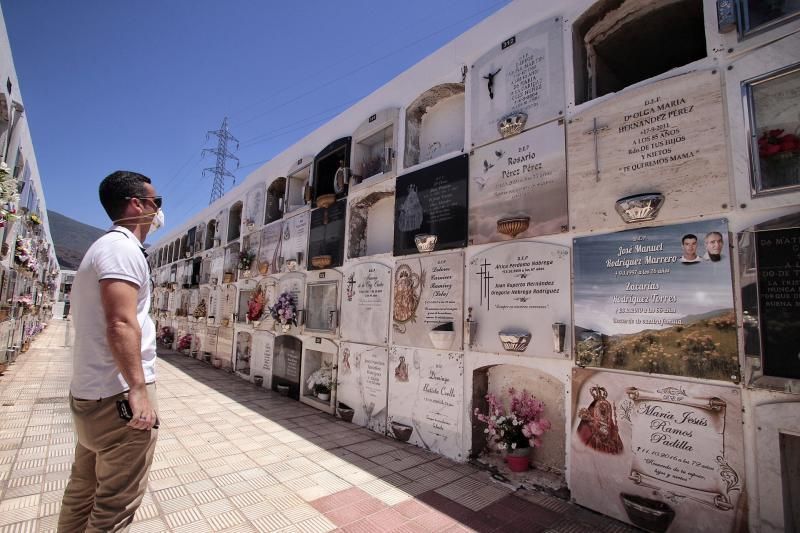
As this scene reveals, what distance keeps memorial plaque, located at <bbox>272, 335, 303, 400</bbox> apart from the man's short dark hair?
580 centimetres

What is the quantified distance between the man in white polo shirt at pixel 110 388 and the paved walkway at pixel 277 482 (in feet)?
4.20

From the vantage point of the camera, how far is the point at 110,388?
1.82m

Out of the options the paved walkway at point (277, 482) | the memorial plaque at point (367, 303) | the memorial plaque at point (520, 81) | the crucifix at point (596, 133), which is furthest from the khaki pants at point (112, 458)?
the memorial plaque at point (520, 81)

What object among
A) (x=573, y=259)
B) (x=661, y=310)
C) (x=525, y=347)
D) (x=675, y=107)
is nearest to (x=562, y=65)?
(x=675, y=107)

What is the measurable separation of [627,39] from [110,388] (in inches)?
213

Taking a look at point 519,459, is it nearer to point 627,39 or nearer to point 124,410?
point 124,410

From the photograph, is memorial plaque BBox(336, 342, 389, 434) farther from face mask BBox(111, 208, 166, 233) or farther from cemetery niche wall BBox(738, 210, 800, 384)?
cemetery niche wall BBox(738, 210, 800, 384)

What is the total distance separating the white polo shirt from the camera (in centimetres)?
182

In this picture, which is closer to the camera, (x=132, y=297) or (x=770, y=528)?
(x=132, y=297)

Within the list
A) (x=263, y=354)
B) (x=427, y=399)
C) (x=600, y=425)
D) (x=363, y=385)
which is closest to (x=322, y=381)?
(x=363, y=385)

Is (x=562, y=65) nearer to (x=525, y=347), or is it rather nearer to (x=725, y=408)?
(x=525, y=347)

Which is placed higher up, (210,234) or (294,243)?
(210,234)

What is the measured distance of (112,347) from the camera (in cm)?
174

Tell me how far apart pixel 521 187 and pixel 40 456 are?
5660mm
